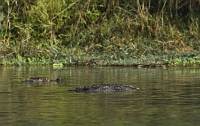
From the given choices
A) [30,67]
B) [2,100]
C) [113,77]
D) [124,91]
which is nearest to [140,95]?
[124,91]

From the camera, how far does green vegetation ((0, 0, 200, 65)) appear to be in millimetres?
23609

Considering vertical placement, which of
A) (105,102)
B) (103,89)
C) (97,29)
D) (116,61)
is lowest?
(105,102)

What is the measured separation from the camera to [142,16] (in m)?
25.2

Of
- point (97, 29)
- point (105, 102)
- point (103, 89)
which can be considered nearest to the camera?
point (105, 102)

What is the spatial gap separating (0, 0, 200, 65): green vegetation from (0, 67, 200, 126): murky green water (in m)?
5.15

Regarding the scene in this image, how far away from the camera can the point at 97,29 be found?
83.1ft

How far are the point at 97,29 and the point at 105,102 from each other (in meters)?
13.1

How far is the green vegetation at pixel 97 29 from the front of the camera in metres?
23.6

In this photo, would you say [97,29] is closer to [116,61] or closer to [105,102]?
[116,61]

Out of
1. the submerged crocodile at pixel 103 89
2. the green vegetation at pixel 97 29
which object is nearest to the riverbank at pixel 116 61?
the green vegetation at pixel 97 29

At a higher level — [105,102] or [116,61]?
[116,61]

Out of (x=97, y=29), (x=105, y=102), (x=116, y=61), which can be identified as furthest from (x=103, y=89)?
(x=97, y=29)

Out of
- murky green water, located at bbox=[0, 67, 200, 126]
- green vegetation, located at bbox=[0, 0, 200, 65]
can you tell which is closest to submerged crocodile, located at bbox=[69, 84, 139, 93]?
murky green water, located at bbox=[0, 67, 200, 126]

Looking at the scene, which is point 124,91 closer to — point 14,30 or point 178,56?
point 178,56
